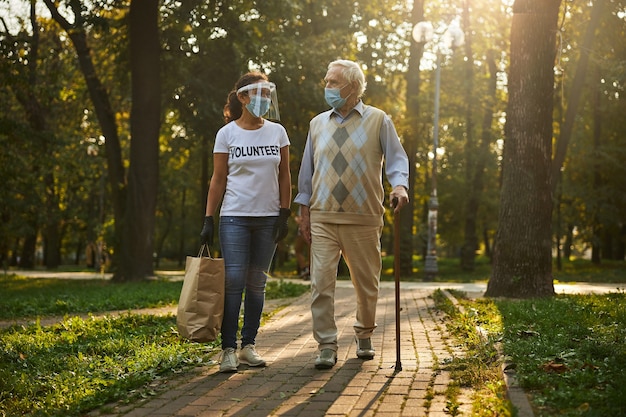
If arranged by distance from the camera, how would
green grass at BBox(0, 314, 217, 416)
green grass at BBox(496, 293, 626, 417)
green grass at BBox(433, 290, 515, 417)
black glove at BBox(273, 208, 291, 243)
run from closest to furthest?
green grass at BBox(496, 293, 626, 417)
green grass at BBox(433, 290, 515, 417)
green grass at BBox(0, 314, 217, 416)
black glove at BBox(273, 208, 291, 243)

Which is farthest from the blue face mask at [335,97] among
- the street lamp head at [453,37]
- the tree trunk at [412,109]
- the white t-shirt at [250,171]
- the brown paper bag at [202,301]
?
the tree trunk at [412,109]

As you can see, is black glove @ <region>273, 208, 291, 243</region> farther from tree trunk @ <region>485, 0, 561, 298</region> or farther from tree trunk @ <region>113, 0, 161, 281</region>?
tree trunk @ <region>113, 0, 161, 281</region>

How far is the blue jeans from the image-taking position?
6.99m

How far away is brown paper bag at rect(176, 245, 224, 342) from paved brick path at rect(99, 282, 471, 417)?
1.10 feet

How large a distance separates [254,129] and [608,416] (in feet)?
11.4

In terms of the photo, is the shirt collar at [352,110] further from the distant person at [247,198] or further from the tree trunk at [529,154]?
the tree trunk at [529,154]

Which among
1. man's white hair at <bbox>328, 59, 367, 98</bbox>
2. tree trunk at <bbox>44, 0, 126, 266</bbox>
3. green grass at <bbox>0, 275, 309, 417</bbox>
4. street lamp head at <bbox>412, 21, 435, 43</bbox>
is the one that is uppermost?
street lamp head at <bbox>412, 21, 435, 43</bbox>

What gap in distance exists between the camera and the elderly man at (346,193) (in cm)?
712

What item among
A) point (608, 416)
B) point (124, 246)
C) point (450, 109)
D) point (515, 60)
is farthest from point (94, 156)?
point (608, 416)

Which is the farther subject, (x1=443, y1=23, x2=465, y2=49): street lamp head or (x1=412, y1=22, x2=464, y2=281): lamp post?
(x1=443, y1=23, x2=465, y2=49): street lamp head

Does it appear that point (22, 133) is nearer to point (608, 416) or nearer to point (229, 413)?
point (229, 413)

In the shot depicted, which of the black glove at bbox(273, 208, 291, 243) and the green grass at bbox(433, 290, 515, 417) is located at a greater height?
the black glove at bbox(273, 208, 291, 243)

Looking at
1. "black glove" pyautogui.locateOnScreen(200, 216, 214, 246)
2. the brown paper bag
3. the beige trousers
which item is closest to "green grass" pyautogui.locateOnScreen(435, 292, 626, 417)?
the beige trousers

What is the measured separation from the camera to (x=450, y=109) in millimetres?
33406
